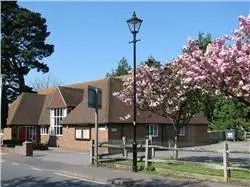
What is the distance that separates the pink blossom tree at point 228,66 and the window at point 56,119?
102 feet

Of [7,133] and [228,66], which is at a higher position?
[228,66]

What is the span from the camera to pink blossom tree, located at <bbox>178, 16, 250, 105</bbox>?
16.4m

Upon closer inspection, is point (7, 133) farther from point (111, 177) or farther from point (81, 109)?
point (111, 177)

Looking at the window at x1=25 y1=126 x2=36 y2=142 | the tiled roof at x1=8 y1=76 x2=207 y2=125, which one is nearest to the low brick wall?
the tiled roof at x1=8 y1=76 x2=207 y2=125

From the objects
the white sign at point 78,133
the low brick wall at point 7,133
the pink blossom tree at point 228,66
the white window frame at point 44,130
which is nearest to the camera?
the pink blossom tree at point 228,66

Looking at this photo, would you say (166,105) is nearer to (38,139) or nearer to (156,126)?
(156,126)

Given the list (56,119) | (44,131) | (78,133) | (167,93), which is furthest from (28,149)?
(44,131)

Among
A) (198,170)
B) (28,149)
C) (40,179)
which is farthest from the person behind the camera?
(28,149)

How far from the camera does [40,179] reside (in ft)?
62.7

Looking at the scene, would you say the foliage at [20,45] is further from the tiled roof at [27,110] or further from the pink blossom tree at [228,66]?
the pink blossom tree at [228,66]

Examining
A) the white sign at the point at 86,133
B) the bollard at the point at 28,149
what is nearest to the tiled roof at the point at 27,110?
the white sign at the point at 86,133

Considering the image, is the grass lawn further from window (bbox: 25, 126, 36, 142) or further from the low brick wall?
the low brick wall

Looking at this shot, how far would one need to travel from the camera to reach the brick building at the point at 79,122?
4097 centimetres

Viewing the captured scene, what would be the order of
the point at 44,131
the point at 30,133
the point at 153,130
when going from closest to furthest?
the point at 153,130 → the point at 44,131 → the point at 30,133
